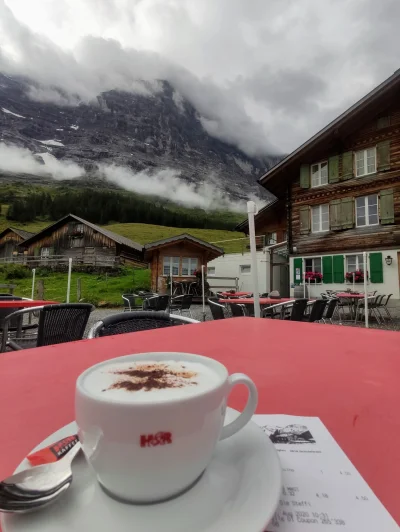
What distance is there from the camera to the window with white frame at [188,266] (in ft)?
53.6

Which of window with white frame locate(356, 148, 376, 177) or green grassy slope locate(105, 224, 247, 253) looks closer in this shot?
window with white frame locate(356, 148, 376, 177)

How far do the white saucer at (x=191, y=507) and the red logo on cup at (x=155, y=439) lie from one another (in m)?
0.05

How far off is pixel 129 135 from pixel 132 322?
290 feet

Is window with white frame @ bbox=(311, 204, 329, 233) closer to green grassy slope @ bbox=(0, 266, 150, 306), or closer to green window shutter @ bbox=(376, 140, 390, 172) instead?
green window shutter @ bbox=(376, 140, 390, 172)

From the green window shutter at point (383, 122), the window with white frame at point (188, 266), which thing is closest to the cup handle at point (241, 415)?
the green window shutter at point (383, 122)

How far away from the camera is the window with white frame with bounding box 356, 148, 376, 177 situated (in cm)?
1143

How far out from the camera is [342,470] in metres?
0.33

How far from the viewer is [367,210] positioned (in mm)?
11570

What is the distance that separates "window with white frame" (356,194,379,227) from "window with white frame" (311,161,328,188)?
1735mm

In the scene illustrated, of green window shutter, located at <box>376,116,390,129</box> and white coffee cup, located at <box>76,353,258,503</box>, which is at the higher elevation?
green window shutter, located at <box>376,116,390,129</box>

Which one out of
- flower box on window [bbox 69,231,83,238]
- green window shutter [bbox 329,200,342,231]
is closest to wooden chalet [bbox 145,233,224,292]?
green window shutter [bbox 329,200,342,231]

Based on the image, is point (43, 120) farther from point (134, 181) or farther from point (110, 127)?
point (134, 181)

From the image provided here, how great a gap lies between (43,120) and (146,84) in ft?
110

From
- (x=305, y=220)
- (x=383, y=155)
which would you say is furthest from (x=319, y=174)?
(x=383, y=155)
